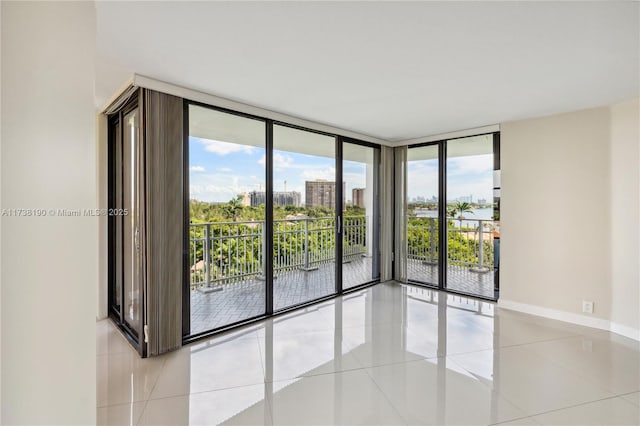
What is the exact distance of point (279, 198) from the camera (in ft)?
12.3

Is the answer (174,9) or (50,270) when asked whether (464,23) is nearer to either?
(174,9)

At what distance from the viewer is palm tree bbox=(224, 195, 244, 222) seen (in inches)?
132

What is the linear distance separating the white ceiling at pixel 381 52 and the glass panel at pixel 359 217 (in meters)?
1.64

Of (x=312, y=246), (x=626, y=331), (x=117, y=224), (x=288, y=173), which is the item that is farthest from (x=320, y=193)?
(x=626, y=331)

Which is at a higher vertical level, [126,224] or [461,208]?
[461,208]

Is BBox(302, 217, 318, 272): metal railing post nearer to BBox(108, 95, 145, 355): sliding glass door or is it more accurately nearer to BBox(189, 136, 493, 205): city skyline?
BBox(189, 136, 493, 205): city skyline

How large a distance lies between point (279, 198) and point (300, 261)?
168cm

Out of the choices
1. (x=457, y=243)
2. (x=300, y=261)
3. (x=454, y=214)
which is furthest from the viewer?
(x=300, y=261)

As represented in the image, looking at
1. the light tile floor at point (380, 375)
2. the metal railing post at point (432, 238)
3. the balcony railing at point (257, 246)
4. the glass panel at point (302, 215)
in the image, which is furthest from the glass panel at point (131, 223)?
the metal railing post at point (432, 238)

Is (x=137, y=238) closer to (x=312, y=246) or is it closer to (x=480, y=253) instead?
(x=312, y=246)

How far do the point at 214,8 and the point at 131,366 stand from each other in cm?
269

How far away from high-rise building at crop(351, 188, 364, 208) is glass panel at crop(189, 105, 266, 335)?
5.71 feet

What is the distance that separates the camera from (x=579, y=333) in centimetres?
320

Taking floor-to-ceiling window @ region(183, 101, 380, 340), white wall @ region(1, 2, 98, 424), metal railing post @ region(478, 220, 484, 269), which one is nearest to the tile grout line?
floor-to-ceiling window @ region(183, 101, 380, 340)
